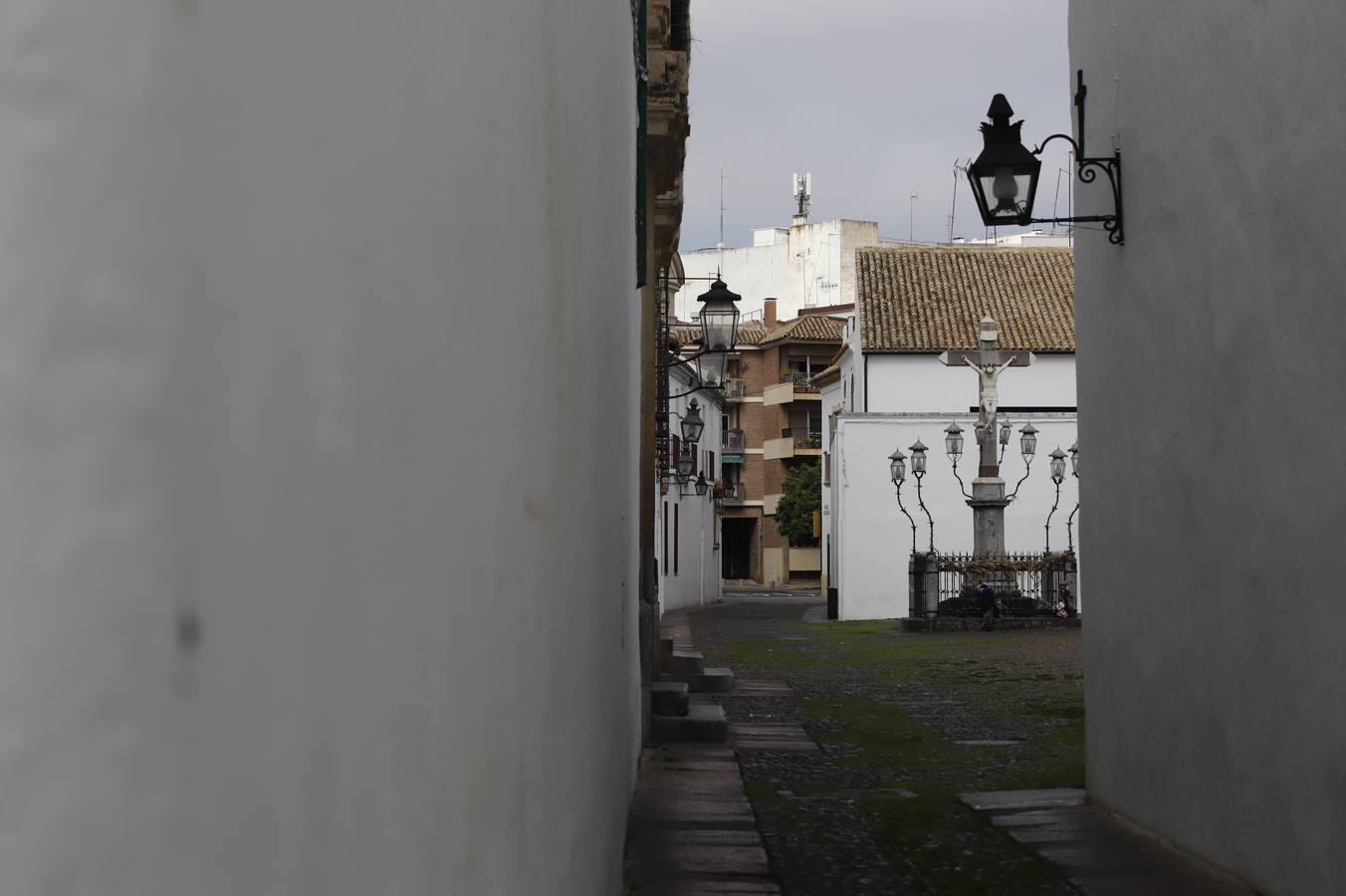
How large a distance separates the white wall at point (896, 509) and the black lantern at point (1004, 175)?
2325 cm

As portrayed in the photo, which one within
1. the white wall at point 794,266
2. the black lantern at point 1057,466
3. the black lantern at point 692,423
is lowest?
the black lantern at point 1057,466

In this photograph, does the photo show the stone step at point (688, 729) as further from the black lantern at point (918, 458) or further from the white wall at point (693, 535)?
the white wall at point (693, 535)

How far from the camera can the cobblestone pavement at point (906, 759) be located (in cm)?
604

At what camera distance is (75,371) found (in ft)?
1.88

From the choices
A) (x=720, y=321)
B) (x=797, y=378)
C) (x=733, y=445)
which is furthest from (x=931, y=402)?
(x=720, y=321)

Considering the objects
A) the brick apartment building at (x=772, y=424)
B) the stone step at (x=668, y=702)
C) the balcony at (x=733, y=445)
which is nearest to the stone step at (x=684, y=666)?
the stone step at (x=668, y=702)

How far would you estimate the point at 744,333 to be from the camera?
51.7 m

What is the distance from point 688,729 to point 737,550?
152 feet

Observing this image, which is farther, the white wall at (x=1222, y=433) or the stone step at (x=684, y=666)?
the stone step at (x=684, y=666)

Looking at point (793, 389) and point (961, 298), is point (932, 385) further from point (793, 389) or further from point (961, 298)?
point (793, 389)

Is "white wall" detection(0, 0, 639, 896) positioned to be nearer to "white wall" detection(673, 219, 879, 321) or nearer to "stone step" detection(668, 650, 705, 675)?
"stone step" detection(668, 650, 705, 675)

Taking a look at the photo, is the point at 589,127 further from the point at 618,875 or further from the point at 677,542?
the point at 677,542

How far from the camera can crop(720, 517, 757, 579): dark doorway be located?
2181 inches

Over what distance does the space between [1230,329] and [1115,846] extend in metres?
2.26
